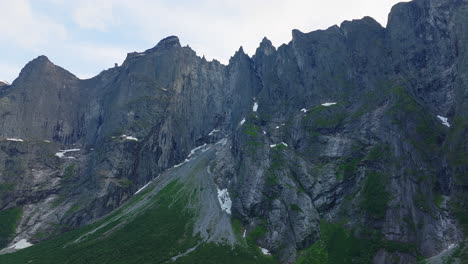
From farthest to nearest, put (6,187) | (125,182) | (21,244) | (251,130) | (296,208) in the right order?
(125,182)
(251,130)
(6,187)
(21,244)
(296,208)

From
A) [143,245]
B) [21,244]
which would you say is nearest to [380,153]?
[143,245]

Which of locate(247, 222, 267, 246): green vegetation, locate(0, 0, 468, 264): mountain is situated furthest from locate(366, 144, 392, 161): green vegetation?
locate(247, 222, 267, 246): green vegetation

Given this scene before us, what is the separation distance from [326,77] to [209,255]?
106 metres

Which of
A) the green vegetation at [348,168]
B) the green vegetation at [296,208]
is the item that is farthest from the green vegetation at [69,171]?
the green vegetation at [348,168]

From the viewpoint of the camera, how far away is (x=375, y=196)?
11762cm

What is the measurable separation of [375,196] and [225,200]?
61007mm

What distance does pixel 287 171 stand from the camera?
145 m

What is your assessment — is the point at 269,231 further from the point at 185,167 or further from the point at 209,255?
the point at 185,167

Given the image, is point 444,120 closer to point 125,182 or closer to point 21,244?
point 125,182

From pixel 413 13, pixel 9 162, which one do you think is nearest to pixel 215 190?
pixel 9 162

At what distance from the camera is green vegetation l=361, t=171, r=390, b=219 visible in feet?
371

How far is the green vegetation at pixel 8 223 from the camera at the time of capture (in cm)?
14548

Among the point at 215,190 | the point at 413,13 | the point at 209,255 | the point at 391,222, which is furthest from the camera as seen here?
the point at 413,13

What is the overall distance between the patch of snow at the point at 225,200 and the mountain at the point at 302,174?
2.71 ft
